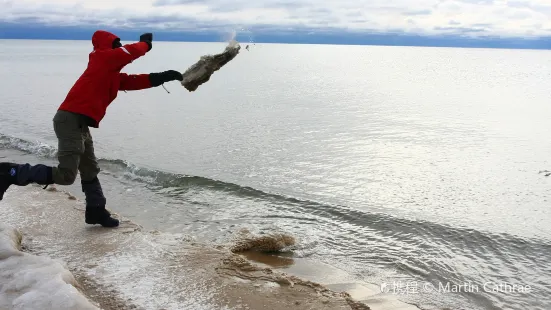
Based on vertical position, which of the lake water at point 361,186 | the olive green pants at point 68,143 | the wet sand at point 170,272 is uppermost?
the olive green pants at point 68,143

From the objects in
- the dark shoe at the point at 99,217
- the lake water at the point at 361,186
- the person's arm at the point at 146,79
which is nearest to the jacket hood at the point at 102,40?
the person's arm at the point at 146,79

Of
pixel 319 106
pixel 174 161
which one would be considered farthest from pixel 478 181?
pixel 319 106

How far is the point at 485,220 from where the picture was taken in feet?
29.7

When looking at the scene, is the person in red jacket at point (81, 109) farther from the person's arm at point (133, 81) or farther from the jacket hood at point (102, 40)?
the person's arm at point (133, 81)

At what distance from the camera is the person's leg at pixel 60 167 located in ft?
18.1

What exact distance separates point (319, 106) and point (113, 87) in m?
23.1

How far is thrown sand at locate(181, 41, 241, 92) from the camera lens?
7367 millimetres

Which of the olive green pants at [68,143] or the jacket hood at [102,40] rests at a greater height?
the jacket hood at [102,40]

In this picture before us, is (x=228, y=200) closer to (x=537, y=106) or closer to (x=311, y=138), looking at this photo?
(x=311, y=138)

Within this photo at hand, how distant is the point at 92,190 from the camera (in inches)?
257

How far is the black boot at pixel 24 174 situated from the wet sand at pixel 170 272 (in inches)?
34.1

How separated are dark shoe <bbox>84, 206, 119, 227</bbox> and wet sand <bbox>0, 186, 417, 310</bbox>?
0.32 feet

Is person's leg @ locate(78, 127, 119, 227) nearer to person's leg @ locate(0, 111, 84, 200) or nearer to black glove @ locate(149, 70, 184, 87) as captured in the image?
person's leg @ locate(0, 111, 84, 200)

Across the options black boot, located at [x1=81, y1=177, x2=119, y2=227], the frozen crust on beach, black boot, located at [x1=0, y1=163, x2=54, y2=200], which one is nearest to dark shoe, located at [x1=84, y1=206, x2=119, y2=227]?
black boot, located at [x1=81, y1=177, x2=119, y2=227]
